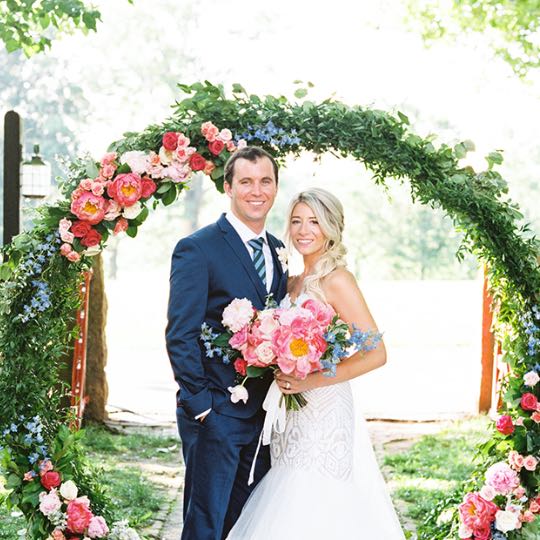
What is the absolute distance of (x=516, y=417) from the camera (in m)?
5.50

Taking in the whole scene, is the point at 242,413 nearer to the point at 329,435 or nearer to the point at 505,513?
the point at 329,435

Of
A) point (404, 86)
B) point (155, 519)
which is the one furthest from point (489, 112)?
point (155, 519)

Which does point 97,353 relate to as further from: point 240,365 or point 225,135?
point 240,365

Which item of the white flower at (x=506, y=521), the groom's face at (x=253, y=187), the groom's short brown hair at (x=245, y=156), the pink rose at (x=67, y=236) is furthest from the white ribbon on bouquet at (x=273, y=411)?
the white flower at (x=506, y=521)


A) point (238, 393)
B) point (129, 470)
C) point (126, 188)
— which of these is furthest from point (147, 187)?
point (129, 470)

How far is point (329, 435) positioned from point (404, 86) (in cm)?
3248

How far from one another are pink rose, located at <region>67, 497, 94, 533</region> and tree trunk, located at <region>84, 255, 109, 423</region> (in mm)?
5449

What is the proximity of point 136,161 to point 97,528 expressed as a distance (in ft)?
6.50

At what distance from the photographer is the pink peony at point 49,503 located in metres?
5.09

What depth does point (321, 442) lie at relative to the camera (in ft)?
15.9

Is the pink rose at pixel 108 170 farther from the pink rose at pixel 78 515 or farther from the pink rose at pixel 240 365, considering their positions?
the pink rose at pixel 78 515

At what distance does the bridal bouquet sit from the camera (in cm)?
440

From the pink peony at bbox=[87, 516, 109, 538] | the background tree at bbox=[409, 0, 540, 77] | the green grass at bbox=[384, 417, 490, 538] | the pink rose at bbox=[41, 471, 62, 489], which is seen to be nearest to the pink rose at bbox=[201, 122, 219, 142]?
the pink rose at bbox=[41, 471, 62, 489]

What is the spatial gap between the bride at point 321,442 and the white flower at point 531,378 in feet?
3.34
